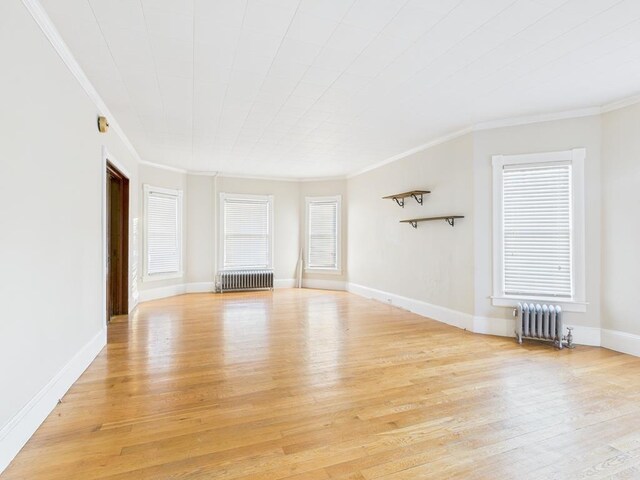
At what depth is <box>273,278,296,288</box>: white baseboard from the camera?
28.0 feet

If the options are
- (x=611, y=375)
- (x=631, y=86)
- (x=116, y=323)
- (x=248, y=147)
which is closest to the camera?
(x=611, y=375)

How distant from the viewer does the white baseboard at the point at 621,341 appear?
3.68 meters

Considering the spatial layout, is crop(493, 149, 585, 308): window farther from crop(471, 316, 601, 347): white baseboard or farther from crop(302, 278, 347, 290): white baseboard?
crop(302, 278, 347, 290): white baseboard

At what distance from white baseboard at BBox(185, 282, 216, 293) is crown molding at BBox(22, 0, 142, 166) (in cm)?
422

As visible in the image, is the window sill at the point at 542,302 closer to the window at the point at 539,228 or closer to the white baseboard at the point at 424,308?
the window at the point at 539,228

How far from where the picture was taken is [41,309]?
238 cm

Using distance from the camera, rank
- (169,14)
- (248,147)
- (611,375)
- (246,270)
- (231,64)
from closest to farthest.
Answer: (169,14) < (231,64) < (611,375) < (248,147) < (246,270)

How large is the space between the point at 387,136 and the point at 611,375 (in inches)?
148

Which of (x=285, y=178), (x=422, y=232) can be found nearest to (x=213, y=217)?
(x=285, y=178)

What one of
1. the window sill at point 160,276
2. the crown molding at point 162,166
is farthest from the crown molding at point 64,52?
the window sill at point 160,276

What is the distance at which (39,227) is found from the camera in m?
2.34

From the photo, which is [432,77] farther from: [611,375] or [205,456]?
[205,456]

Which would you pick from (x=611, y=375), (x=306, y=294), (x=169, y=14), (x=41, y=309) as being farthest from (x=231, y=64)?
(x=306, y=294)

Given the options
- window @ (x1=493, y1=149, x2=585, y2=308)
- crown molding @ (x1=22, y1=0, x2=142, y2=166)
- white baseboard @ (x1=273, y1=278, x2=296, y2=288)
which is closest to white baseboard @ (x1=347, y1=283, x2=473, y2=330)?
window @ (x1=493, y1=149, x2=585, y2=308)
